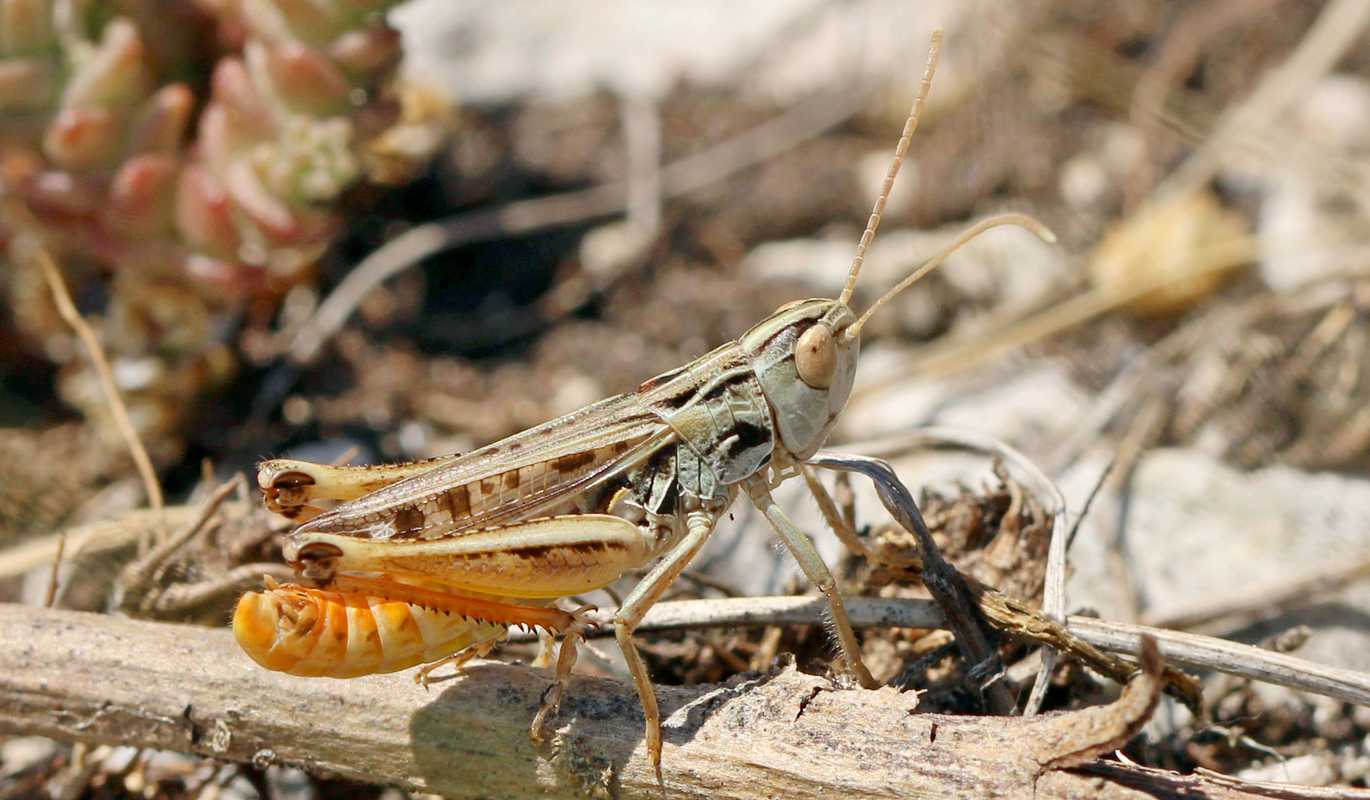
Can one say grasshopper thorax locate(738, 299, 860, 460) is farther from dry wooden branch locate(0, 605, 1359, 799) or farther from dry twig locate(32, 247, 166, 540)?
dry twig locate(32, 247, 166, 540)

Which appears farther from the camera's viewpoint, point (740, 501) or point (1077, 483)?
point (740, 501)

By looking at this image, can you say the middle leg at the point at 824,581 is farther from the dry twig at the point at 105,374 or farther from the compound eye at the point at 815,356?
the dry twig at the point at 105,374

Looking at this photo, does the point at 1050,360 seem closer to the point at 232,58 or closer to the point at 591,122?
the point at 591,122

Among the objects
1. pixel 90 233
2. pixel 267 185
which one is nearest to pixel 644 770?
pixel 267 185

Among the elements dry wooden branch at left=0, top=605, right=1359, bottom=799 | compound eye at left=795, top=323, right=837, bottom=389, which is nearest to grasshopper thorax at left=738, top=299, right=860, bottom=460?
compound eye at left=795, top=323, right=837, bottom=389

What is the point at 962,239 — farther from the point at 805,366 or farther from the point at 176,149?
the point at 176,149
